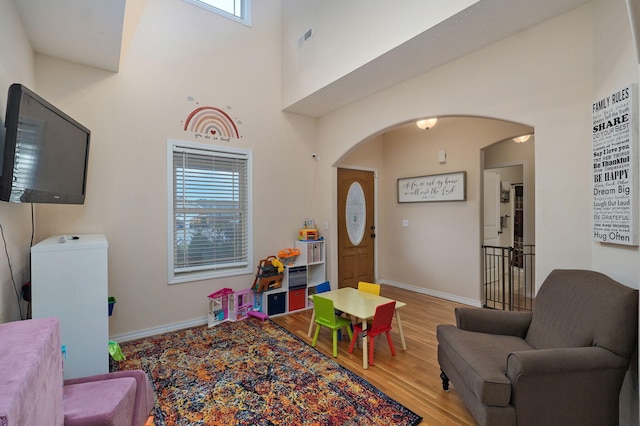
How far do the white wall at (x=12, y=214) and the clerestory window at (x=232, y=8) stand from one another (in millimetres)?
2107

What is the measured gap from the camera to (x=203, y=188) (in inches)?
151

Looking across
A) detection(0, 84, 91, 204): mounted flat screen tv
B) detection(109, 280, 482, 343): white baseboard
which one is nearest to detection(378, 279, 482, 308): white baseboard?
detection(109, 280, 482, 343): white baseboard

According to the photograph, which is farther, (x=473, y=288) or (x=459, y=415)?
(x=473, y=288)

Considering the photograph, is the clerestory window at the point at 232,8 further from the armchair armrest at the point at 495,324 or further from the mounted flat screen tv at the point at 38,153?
the armchair armrest at the point at 495,324

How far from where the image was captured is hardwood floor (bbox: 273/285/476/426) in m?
2.12

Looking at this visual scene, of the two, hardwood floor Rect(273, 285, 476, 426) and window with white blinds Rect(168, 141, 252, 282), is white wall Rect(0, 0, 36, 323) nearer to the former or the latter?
window with white blinds Rect(168, 141, 252, 282)

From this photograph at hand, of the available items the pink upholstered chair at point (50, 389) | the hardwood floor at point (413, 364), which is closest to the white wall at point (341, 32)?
the hardwood floor at point (413, 364)

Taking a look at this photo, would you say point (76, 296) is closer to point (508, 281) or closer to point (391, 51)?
point (391, 51)

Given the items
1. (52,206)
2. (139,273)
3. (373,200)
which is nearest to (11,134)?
(52,206)

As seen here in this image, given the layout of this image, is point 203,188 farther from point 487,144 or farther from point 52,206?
point 487,144

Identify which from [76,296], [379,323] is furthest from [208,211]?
[379,323]

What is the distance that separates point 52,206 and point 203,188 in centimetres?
147

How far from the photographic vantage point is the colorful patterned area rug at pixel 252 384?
6.71 feet

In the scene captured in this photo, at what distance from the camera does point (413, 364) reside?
8.99ft
